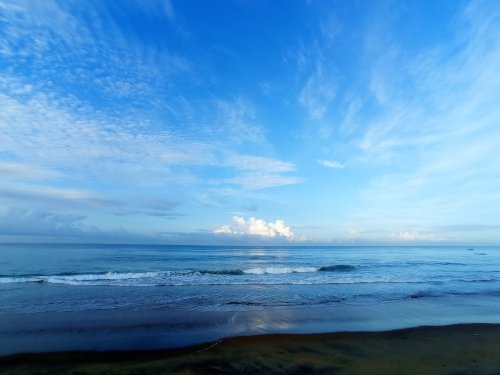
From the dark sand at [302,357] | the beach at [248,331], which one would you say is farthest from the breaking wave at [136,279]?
the dark sand at [302,357]

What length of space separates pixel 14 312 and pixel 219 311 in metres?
8.84

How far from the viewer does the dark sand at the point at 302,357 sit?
24.5 feet

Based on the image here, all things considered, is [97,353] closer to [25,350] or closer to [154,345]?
[154,345]

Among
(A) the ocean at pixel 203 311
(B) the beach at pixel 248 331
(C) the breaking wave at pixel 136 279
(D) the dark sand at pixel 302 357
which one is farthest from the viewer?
(C) the breaking wave at pixel 136 279

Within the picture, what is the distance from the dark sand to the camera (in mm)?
7457

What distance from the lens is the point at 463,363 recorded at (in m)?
7.95

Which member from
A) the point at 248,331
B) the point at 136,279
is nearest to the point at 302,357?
the point at 248,331

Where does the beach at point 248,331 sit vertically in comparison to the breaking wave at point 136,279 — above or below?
below

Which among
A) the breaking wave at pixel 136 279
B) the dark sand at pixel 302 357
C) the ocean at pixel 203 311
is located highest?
the breaking wave at pixel 136 279

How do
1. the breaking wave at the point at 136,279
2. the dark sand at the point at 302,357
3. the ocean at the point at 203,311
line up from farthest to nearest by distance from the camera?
the breaking wave at the point at 136,279 < the ocean at the point at 203,311 < the dark sand at the point at 302,357

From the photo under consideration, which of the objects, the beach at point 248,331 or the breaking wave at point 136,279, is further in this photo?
the breaking wave at point 136,279

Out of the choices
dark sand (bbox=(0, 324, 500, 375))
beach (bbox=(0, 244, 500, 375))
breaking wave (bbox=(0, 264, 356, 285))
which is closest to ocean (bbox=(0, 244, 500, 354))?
beach (bbox=(0, 244, 500, 375))

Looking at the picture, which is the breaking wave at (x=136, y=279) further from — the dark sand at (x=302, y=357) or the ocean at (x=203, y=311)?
the dark sand at (x=302, y=357)

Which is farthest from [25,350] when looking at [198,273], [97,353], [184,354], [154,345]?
[198,273]
